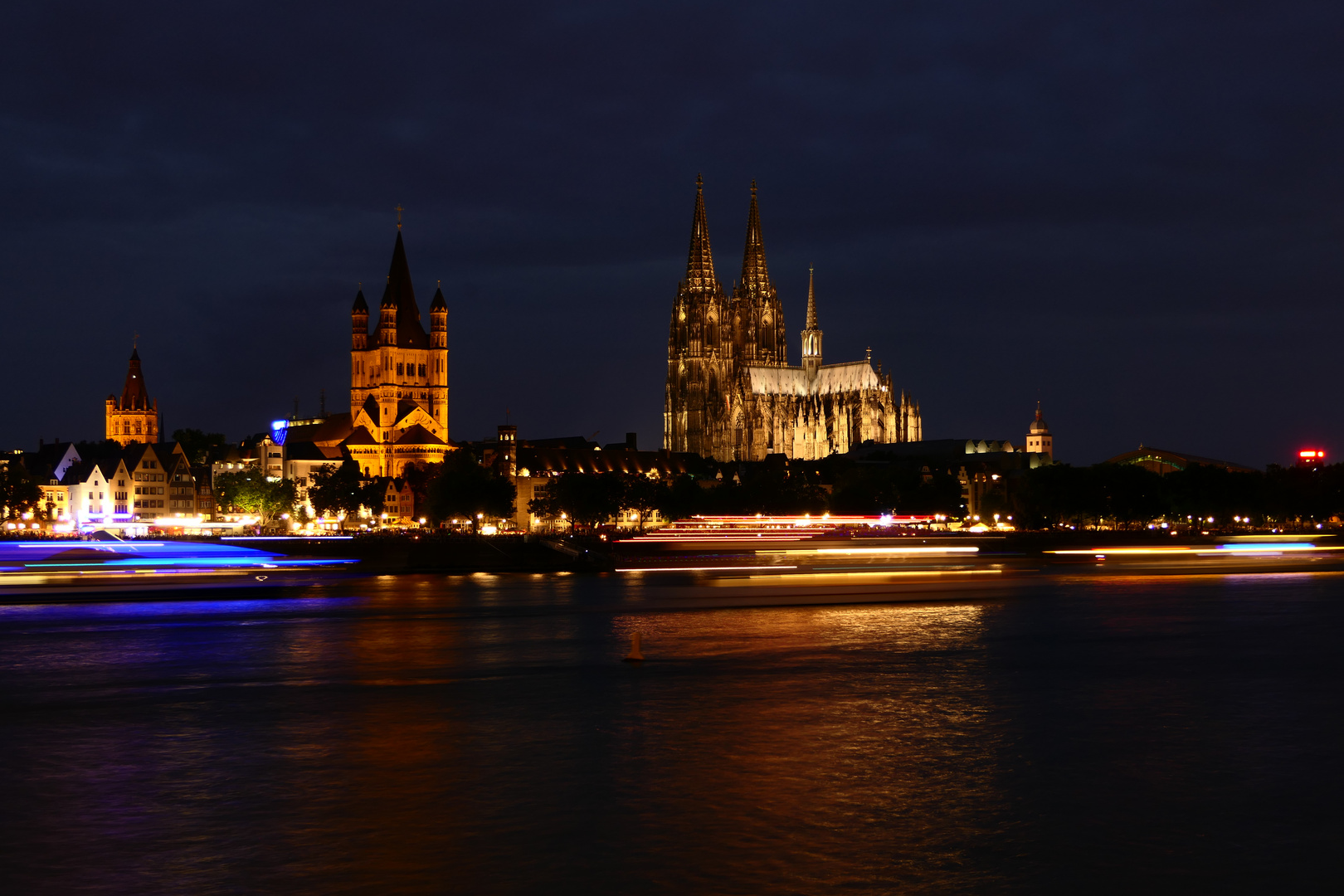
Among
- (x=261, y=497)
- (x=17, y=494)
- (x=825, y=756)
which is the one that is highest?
(x=17, y=494)

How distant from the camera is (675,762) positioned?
86.6ft

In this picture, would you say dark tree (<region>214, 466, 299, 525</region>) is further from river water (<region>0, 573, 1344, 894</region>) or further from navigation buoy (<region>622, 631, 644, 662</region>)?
navigation buoy (<region>622, 631, 644, 662</region>)

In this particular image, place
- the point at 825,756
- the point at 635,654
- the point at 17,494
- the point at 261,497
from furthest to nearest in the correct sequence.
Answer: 1. the point at 261,497
2. the point at 17,494
3. the point at 635,654
4. the point at 825,756

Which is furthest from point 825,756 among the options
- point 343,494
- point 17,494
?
point 343,494

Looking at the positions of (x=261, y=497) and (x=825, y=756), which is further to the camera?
(x=261, y=497)

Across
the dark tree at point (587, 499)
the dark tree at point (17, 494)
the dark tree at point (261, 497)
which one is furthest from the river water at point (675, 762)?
the dark tree at point (261, 497)

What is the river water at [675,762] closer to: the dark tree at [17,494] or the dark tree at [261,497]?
the dark tree at [17,494]

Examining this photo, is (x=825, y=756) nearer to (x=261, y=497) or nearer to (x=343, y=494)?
(x=261, y=497)

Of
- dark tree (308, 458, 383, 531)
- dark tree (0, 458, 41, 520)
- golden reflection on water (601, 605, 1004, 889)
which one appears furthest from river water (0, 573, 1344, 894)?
dark tree (308, 458, 383, 531)

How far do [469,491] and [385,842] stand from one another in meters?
143

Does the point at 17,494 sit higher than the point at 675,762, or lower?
higher

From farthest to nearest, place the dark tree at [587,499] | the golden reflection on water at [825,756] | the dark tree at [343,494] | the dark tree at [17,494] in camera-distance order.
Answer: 1. the dark tree at [343,494]
2. the dark tree at [587,499]
3. the dark tree at [17,494]
4. the golden reflection on water at [825,756]

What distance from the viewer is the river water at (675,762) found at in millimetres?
19109

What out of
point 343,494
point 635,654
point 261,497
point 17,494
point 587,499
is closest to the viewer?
point 635,654
